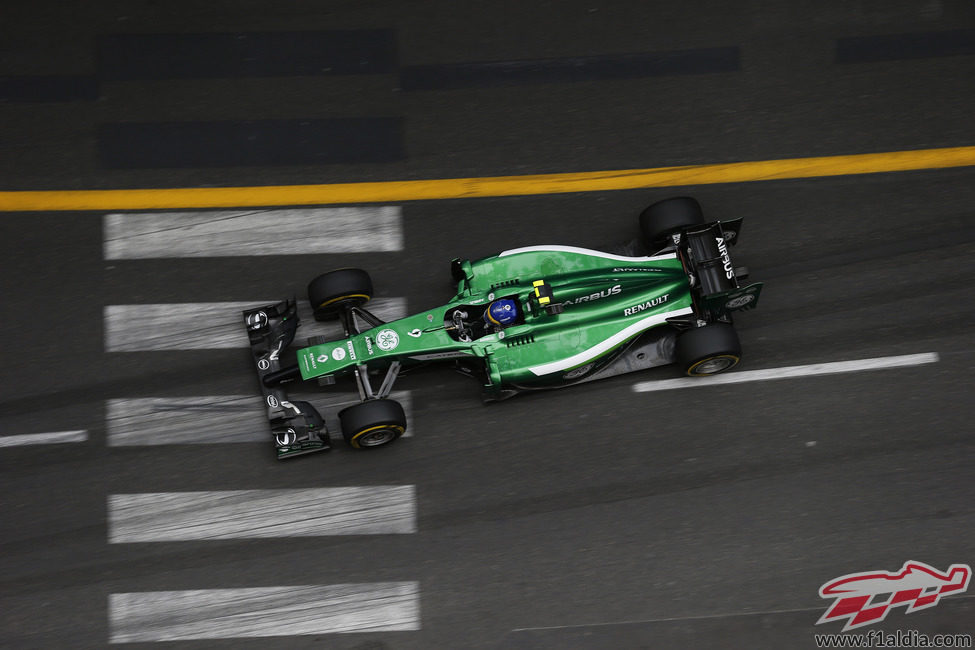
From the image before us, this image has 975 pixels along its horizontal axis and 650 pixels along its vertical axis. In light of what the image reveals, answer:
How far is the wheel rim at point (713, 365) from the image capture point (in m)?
8.47

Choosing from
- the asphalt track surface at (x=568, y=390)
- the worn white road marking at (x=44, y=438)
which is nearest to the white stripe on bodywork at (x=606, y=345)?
the asphalt track surface at (x=568, y=390)

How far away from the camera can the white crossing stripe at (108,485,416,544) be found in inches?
341

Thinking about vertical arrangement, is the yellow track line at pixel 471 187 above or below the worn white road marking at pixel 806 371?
above

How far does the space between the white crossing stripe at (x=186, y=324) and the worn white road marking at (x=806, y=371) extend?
2839 millimetres

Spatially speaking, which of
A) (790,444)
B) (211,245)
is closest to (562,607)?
(790,444)

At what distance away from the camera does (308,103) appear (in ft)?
31.4

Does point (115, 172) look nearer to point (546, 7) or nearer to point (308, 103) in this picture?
point (308, 103)

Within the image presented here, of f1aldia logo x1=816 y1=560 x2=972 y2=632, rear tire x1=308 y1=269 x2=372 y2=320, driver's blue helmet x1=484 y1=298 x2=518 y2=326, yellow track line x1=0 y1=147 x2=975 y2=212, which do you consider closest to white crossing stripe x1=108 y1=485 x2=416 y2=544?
rear tire x1=308 y1=269 x2=372 y2=320

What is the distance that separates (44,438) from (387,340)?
3.45 m

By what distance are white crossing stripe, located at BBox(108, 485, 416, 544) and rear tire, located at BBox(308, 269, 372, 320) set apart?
1.73 metres

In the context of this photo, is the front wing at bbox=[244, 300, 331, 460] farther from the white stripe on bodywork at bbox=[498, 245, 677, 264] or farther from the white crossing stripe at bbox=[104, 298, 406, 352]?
the white stripe on bodywork at bbox=[498, 245, 677, 264]

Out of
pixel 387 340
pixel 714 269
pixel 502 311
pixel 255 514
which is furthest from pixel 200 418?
pixel 714 269

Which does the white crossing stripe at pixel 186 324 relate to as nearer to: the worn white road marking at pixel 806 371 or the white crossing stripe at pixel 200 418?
the white crossing stripe at pixel 200 418

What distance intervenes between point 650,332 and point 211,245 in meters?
4.34
